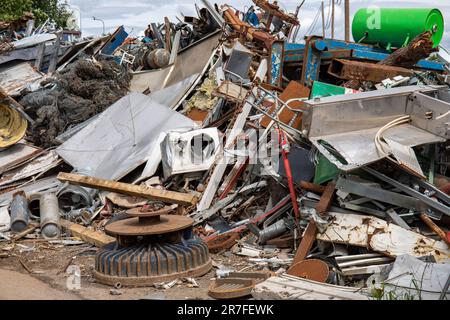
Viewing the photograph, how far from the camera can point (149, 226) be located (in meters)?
6.49

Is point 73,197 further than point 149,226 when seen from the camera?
Yes

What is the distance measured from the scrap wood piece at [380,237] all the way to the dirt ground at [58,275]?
1074 millimetres

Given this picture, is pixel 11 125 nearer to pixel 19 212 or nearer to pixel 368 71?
pixel 19 212

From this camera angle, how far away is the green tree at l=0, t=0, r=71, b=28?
24.5 meters

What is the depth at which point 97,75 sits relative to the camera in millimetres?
12586

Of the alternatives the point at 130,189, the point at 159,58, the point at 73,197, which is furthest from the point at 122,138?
the point at 159,58

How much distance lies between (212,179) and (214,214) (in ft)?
1.93

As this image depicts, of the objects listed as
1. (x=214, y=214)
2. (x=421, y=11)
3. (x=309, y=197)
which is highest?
(x=421, y=11)

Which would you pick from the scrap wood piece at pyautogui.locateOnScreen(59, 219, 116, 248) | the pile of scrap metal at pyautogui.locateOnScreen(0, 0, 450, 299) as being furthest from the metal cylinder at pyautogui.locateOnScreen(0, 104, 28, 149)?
the scrap wood piece at pyautogui.locateOnScreen(59, 219, 116, 248)

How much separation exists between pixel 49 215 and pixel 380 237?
4630 mm

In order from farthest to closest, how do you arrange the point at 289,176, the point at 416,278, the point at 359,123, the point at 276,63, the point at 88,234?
1. the point at 276,63
2. the point at 88,234
3. the point at 289,176
4. the point at 359,123
5. the point at 416,278

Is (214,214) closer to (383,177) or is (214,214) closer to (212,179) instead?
(212,179)

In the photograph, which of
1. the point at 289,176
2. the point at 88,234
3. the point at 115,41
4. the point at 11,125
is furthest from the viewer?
the point at 115,41
